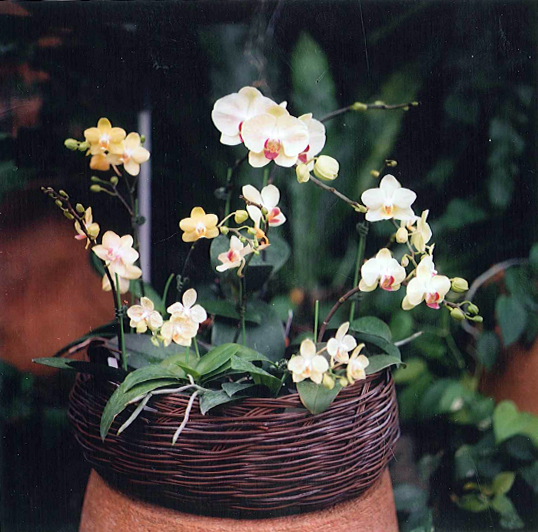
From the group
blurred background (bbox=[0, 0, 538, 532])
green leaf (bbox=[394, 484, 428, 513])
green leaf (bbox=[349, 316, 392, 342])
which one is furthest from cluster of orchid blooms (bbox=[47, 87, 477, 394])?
green leaf (bbox=[394, 484, 428, 513])

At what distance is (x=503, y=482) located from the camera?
1.07m

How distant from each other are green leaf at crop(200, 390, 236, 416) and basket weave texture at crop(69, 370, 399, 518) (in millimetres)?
17

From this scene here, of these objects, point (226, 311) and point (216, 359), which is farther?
point (226, 311)

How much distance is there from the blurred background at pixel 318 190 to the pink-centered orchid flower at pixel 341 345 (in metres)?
0.38

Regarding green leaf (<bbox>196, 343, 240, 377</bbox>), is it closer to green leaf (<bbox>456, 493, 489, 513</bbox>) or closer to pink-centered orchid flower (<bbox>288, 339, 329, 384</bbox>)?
pink-centered orchid flower (<bbox>288, 339, 329, 384</bbox>)

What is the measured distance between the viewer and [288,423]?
671 mm

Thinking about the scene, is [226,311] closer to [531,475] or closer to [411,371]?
[411,371]

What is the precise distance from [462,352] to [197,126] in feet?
2.16

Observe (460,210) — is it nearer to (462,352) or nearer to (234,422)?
(462,352)

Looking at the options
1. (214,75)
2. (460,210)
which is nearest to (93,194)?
(214,75)

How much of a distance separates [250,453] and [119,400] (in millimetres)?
157

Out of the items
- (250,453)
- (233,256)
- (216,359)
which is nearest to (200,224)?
(233,256)

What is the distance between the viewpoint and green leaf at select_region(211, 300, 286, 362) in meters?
0.86

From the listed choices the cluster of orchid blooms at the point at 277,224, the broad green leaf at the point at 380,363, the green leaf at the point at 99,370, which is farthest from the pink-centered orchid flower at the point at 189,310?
the broad green leaf at the point at 380,363
